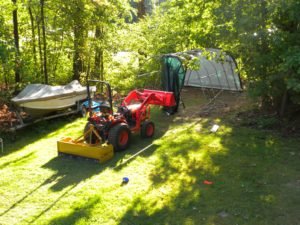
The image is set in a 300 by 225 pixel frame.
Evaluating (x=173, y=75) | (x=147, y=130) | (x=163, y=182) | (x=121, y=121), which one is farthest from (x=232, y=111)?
(x=163, y=182)

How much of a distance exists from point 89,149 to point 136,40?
7776mm

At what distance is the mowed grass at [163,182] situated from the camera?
516 centimetres

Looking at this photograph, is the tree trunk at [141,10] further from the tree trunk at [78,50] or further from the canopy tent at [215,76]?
the tree trunk at [78,50]

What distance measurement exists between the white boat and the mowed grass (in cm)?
72

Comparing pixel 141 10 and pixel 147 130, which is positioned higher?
pixel 141 10

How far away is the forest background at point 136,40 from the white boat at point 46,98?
37.5 inches

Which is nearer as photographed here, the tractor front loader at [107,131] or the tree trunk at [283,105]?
the tractor front loader at [107,131]

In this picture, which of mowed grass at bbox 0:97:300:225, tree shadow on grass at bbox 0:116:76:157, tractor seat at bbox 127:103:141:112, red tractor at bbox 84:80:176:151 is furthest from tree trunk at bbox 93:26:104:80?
mowed grass at bbox 0:97:300:225

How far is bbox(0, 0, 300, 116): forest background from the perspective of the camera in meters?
7.44

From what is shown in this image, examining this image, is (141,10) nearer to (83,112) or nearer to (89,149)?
(83,112)

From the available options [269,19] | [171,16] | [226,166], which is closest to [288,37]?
[269,19]

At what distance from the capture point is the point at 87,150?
281 inches

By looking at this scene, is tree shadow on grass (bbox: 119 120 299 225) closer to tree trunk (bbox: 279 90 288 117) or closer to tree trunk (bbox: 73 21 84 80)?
tree trunk (bbox: 279 90 288 117)

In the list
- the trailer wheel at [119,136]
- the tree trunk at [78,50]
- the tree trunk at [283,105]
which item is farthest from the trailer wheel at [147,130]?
the tree trunk at [78,50]
